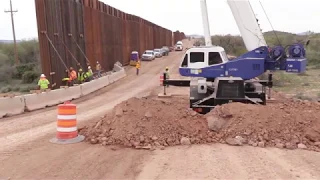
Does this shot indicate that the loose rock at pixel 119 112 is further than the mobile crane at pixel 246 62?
No

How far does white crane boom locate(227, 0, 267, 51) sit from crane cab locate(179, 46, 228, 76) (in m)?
1.28

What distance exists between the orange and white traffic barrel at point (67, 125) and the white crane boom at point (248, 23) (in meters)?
8.92

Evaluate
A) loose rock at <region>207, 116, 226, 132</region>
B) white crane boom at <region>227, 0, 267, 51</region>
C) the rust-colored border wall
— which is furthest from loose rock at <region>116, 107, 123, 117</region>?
the rust-colored border wall

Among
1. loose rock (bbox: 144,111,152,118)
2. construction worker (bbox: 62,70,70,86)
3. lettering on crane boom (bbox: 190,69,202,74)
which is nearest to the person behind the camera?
loose rock (bbox: 144,111,152,118)

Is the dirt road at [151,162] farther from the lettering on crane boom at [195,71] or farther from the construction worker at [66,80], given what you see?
the construction worker at [66,80]

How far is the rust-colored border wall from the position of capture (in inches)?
703

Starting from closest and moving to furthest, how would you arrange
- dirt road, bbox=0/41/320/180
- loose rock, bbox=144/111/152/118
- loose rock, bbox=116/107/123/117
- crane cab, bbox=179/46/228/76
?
dirt road, bbox=0/41/320/180 → loose rock, bbox=144/111/152/118 → loose rock, bbox=116/107/123/117 → crane cab, bbox=179/46/228/76

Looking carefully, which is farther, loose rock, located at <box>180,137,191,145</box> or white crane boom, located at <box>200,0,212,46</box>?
white crane boom, located at <box>200,0,212,46</box>

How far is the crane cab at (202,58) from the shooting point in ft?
46.9

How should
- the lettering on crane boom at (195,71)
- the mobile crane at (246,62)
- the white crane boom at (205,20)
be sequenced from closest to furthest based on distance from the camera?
1. the mobile crane at (246,62)
2. the lettering on crane boom at (195,71)
3. the white crane boom at (205,20)

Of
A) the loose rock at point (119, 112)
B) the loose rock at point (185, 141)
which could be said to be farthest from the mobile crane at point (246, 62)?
the loose rock at point (185, 141)

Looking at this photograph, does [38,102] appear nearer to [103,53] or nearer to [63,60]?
[63,60]

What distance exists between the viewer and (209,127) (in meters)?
8.38

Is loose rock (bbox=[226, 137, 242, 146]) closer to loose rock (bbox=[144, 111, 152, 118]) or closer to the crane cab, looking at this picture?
loose rock (bbox=[144, 111, 152, 118])
